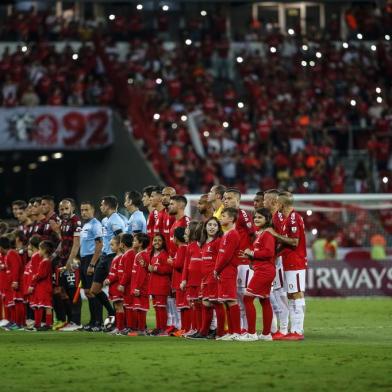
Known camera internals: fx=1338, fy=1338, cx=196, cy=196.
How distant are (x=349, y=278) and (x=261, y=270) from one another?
12.6m

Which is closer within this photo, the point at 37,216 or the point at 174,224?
the point at 174,224

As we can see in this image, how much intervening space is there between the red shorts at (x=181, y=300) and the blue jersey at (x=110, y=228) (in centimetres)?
166

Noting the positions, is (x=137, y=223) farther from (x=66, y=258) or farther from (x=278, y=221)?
(x=278, y=221)

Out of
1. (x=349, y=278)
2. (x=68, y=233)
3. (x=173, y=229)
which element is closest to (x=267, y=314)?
(x=173, y=229)

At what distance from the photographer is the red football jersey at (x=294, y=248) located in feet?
53.5

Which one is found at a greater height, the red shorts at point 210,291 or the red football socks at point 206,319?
the red shorts at point 210,291

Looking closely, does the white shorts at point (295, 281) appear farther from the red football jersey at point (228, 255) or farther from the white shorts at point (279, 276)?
the red football jersey at point (228, 255)

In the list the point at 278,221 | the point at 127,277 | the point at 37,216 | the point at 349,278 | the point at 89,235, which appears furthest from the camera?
the point at 349,278

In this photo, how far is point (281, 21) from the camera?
43031 millimetres

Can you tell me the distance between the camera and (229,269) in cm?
1608

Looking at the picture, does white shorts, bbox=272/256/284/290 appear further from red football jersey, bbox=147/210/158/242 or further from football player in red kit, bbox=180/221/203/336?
red football jersey, bbox=147/210/158/242

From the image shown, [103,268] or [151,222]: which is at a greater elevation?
[151,222]

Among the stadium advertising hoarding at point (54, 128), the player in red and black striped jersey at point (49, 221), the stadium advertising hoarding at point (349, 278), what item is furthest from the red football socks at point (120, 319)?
the stadium advertising hoarding at point (54, 128)

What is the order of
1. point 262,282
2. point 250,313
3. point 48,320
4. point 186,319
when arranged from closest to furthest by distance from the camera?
1. point 262,282
2. point 250,313
3. point 186,319
4. point 48,320
